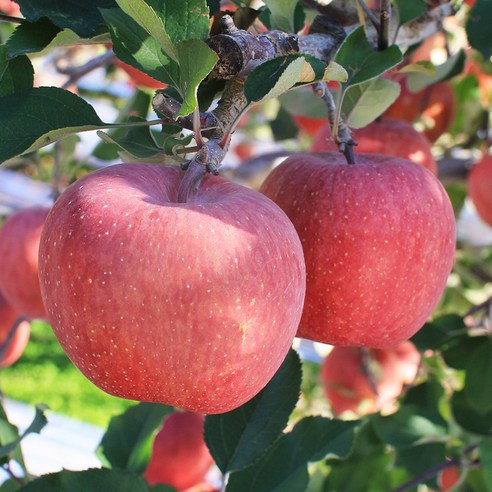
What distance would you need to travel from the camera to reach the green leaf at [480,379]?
98cm

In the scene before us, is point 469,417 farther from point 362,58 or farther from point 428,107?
point 362,58

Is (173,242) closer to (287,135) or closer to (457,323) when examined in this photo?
(457,323)

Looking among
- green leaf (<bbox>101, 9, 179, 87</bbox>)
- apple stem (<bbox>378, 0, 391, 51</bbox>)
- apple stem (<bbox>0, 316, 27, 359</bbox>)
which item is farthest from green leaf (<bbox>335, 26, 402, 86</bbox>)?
apple stem (<bbox>0, 316, 27, 359</bbox>)

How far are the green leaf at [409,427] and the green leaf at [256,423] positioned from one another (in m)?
0.35

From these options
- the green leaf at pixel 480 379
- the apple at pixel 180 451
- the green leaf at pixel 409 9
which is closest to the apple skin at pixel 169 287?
the green leaf at pixel 409 9

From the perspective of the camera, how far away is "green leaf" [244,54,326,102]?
1.52ft

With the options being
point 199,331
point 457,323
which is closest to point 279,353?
point 199,331

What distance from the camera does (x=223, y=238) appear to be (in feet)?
1.45

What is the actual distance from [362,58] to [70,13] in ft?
0.73

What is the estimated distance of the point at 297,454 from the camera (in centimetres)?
72

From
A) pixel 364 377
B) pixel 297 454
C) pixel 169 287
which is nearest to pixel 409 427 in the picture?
pixel 297 454

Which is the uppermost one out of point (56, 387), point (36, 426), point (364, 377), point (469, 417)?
point (36, 426)

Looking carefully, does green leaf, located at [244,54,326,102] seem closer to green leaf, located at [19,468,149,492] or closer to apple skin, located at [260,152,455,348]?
apple skin, located at [260,152,455,348]

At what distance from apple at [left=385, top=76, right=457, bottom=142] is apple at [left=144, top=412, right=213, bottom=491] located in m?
0.58
